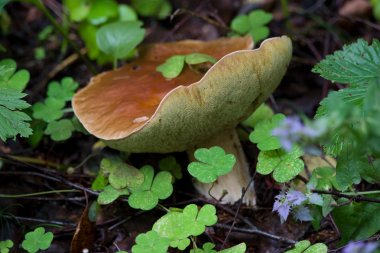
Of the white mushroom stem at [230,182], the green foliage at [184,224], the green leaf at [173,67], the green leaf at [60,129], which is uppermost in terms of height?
the green leaf at [173,67]

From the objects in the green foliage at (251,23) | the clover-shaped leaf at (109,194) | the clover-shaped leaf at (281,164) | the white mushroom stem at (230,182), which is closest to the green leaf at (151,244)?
the clover-shaped leaf at (109,194)

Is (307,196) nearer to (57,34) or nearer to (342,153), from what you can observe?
(342,153)

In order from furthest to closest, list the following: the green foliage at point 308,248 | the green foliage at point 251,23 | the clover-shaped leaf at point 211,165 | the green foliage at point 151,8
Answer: the green foliage at point 151,8
the green foliage at point 251,23
the clover-shaped leaf at point 211,165
the green foliage at point 308,248

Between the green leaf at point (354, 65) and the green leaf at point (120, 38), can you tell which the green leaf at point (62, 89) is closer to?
the green leaf at point (120, 38)

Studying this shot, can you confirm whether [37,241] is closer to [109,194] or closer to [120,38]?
[109,194]

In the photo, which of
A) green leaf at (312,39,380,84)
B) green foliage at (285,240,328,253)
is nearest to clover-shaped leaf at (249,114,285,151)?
green leaf at (312,39,380,84)

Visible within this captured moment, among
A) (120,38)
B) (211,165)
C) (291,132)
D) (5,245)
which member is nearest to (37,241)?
(5,245)
